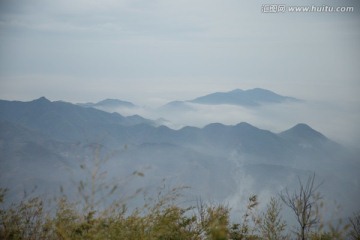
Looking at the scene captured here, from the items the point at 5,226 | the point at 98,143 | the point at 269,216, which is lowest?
the point at 269,216

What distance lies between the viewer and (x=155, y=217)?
478 centimetres

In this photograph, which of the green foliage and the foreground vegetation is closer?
the foreground vegetation

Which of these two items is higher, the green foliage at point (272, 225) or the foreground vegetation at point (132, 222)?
the foreground vegetation at point (132, 222)

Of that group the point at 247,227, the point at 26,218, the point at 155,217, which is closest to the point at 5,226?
the point at 26,218

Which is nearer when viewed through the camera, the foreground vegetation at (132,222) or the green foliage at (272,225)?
the foreground vegetation at (132,222)

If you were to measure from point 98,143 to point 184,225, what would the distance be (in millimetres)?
1949

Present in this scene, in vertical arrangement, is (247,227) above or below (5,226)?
below

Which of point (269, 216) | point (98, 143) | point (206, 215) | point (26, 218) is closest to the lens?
point (98, 143)

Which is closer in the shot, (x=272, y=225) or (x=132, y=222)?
(x=132, y=222)

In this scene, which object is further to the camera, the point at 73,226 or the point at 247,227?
the point at 247,227

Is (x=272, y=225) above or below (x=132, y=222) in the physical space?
below

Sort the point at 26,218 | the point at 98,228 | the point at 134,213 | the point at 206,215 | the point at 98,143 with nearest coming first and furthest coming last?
the point at 98,228 < the point at 98,143 < the point at 134,213 < the point at 26,218 < the point at 206,215

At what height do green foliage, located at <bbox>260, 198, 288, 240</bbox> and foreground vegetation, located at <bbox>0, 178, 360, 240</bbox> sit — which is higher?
foreground vegetation, located at <bbox>0, 178, 360, 240</bbox>

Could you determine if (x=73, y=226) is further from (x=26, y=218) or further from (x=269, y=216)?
(x=269, y=216)
